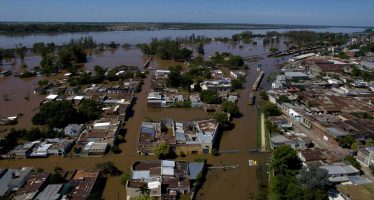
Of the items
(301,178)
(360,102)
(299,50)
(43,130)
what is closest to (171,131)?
(43,130)

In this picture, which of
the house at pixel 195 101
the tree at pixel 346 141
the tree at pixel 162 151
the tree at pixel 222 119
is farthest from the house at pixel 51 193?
the tree at pixel 346 141

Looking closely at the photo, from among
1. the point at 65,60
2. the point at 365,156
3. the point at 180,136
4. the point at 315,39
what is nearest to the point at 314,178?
the point at 365,156

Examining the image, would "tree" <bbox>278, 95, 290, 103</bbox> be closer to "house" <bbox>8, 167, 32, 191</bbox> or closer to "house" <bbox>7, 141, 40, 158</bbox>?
"house" <bbox>7, 141, 40, 158</bbox>

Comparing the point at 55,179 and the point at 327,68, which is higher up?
the point at 327,68

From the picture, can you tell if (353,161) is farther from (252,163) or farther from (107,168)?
(107,168)

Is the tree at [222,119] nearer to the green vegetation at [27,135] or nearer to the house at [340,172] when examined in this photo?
the house at [340,172]
